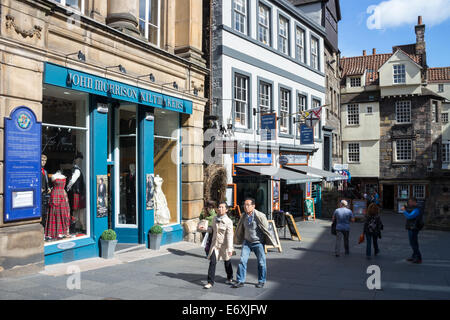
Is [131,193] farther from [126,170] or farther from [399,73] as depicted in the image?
[399,73]

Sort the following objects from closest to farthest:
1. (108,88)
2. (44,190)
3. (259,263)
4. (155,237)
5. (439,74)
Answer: (259,263)
(44,190)
(108,88)
(155,237)
(439,74)

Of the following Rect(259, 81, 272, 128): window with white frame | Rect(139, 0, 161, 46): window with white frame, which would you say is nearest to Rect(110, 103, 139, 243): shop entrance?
Rect(139, 0, 161, 46): window with white frame

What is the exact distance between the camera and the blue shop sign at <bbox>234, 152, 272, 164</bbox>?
17594 mm

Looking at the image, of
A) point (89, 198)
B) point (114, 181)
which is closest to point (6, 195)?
point (89, 198)

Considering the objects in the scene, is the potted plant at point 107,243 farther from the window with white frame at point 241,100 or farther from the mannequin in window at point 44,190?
the window with white frame at point 241,100

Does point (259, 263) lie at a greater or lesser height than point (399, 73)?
lesser

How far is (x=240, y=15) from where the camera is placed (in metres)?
18.3

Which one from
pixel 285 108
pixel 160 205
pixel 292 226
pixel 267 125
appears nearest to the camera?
pixel 160 205

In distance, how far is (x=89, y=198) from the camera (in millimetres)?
10266

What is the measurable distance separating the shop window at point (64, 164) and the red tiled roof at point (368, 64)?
3029cm

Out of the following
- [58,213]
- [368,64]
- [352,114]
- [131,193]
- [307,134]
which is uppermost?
[368,64]

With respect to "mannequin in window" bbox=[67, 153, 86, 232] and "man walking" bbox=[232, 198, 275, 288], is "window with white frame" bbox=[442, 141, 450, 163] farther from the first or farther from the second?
"mannequin in window" bbox=[67, 153, 86, 232]

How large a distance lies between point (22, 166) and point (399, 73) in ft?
107

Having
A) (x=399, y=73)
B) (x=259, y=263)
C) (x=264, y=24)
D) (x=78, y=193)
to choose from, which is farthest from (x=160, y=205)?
(x=399, y=73)
